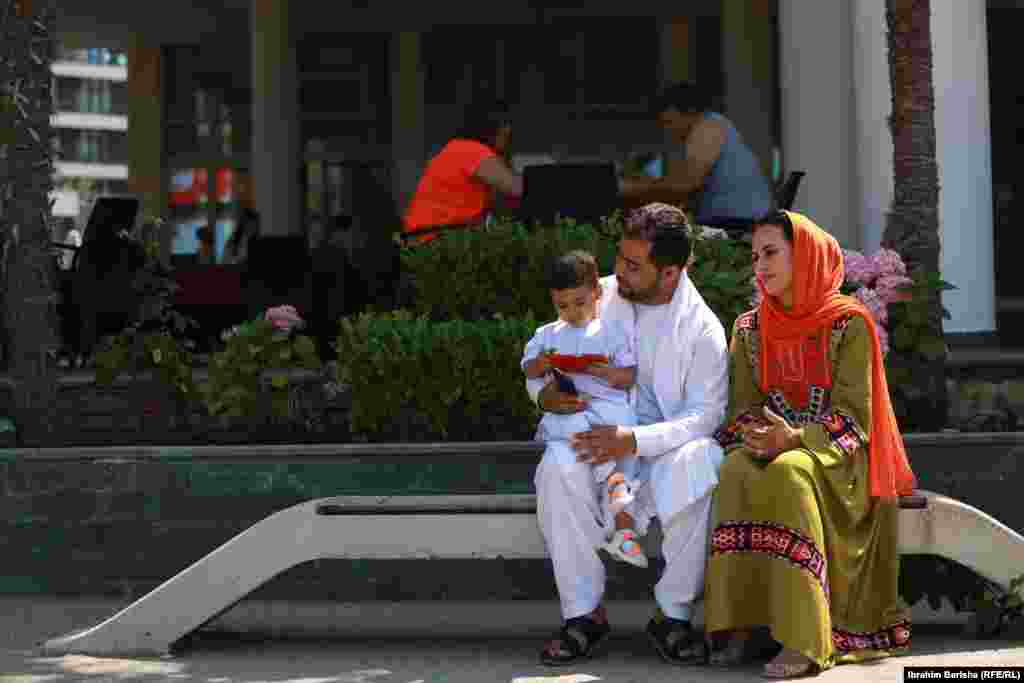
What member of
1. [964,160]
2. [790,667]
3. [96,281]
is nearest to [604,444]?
[790,667]

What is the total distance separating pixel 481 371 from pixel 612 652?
5.06 ft

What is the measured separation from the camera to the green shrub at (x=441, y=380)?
7.52 meters

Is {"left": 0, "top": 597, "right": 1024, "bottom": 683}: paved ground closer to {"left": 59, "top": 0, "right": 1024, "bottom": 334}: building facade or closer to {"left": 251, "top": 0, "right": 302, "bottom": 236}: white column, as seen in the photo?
{"left": 59, "top": 0, "right": 1024, "bottom": 334}: building facade

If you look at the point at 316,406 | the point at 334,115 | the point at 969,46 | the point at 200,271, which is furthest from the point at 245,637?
the point at 334,115

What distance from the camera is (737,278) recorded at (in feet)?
25.3

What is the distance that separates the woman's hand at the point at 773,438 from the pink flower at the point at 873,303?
1.66 metres

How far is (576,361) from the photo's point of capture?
6195 mm

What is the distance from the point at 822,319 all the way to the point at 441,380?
1890 mm

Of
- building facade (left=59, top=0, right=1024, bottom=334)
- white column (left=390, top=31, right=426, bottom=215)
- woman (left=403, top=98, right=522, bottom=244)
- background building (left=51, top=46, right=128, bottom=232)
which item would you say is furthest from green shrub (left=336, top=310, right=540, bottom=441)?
background building (left=51, top=46, right=128, bottom=232)

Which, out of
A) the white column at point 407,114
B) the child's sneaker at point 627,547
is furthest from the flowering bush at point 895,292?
the white column at point 407,114

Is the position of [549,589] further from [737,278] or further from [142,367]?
[142,367]

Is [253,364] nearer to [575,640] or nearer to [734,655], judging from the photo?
[575,640]

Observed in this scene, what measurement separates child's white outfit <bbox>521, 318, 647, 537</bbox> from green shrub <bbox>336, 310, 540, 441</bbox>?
46.6 inches

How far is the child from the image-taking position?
6.18m
